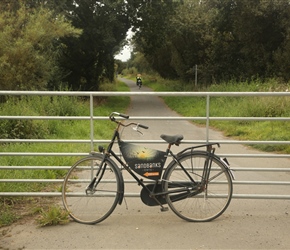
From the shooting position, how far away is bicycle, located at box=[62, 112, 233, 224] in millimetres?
4180

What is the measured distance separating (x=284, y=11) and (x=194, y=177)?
63.5ft

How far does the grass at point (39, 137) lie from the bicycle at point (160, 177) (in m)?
0.53

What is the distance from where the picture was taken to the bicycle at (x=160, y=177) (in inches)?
165

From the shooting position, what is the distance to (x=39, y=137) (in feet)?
28.9

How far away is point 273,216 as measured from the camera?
14.5 ft

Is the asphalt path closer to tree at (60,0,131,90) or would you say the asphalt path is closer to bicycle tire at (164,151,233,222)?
bicycle tire at (164,151,233,222)

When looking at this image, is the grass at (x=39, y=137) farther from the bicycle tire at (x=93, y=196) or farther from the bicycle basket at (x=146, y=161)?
the bicycle basket at (x=146, y=161)

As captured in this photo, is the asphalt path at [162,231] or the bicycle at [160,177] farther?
the bicycle at [160,177]

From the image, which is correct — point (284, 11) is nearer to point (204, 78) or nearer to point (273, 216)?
point (204, 78)

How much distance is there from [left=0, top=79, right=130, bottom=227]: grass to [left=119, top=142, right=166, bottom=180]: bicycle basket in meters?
1.12

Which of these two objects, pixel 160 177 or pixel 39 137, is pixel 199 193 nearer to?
pixel 160 177

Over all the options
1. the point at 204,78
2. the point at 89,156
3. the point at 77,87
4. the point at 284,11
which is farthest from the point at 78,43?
the point at 89,156

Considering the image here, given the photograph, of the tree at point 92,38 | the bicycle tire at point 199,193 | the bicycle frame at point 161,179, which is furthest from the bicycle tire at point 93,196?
the tree at point 92,38

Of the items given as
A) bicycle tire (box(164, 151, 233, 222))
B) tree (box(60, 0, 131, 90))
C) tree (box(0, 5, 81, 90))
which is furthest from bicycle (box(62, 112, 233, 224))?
tree (box(60, 0, 131, 90))
